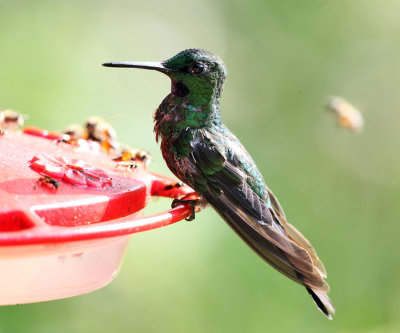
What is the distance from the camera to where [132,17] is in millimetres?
6578

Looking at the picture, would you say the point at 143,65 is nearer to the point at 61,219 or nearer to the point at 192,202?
the point at 192,202

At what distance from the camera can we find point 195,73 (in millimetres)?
3184

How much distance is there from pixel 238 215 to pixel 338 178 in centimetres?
371

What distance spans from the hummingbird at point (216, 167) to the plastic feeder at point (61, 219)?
0.92 ft

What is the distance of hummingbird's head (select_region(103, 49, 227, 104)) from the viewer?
316 centimetres

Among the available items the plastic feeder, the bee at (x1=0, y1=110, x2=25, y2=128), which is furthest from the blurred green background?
the plastic feeder

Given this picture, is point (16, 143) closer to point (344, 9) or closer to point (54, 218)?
point (54, 218)

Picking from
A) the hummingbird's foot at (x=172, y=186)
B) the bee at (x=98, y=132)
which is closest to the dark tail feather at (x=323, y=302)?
the hummingbird's foot at (x=172, y=186)

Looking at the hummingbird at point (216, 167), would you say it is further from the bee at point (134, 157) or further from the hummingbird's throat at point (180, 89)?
the bee at point (134, 157)

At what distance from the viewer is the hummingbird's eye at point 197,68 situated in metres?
3.17

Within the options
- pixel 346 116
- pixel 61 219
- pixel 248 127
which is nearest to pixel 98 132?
pixel 61 219

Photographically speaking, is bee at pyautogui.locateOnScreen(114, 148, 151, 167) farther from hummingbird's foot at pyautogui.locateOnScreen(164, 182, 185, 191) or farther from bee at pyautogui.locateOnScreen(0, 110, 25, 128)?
bee at pyautogui.locateOnScreen(0, 110, 25, 128)

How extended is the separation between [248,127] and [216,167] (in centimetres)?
329

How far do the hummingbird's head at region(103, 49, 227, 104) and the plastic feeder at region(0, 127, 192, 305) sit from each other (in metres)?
0.53
